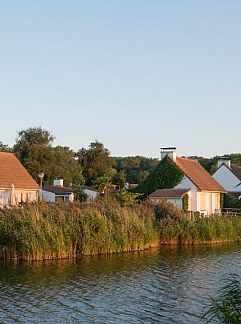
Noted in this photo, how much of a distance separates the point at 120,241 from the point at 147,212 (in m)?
4.42

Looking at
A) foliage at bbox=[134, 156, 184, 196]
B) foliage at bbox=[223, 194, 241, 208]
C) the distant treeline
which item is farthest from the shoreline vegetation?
the distant treeline

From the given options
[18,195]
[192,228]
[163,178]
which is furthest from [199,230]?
[18,195]

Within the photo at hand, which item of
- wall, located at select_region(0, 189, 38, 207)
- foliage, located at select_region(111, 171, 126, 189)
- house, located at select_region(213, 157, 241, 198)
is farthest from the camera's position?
foliage, located at select_region(111, 171, 126, 189)

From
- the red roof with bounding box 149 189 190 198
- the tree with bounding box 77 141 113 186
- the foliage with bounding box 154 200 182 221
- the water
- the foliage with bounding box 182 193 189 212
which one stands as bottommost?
the water

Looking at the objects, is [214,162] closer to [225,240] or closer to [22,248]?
[225,240]

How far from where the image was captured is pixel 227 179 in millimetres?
63781

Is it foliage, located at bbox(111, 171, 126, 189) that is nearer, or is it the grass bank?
the grass bank

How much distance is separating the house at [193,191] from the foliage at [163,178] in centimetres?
36

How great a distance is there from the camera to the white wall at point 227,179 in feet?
207

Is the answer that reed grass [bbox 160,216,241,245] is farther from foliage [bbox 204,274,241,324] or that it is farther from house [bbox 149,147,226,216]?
foliage [bbox 204,274,241,324]

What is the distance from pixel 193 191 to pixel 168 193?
2.84 metres

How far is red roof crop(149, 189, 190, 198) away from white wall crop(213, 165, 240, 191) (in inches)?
619

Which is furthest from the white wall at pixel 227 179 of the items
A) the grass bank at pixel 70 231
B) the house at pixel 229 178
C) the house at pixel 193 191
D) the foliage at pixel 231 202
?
the grass bank at pixel 70 231

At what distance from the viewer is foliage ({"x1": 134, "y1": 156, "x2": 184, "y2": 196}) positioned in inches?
1978
